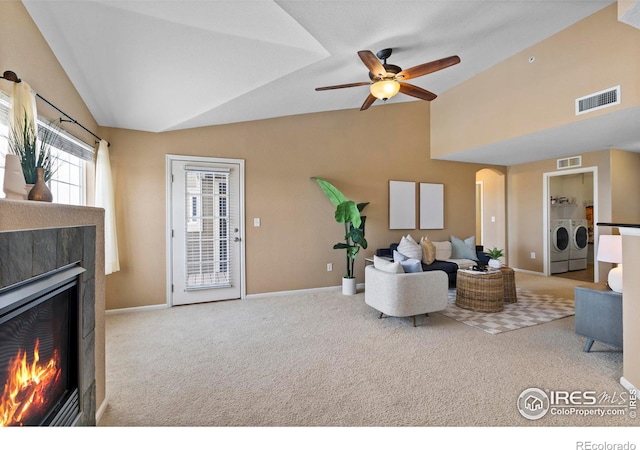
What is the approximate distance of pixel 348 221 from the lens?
4527mm

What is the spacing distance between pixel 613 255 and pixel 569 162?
3.76 m

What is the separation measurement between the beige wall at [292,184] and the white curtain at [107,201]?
1.05ft

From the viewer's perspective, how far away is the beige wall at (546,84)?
309 centimetres

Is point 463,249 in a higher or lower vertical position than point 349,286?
higher

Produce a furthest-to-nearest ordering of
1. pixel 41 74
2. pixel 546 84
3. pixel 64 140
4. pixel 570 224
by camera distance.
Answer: pixel 570 224 → pixel 546 84 → pixel 64 140 → pixel 41 74

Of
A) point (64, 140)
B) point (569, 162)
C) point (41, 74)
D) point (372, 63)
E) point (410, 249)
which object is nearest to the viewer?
point (41, 74)

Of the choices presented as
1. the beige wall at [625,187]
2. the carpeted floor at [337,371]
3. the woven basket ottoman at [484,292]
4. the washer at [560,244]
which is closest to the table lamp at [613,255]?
the carpeted floor at [337,371]

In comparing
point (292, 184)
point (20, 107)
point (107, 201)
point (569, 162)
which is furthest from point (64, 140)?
point (569, 162)

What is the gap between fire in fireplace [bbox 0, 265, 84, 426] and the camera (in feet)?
3.44

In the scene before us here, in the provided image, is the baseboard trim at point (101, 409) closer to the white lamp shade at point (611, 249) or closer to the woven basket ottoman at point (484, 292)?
the woven basket ottoman at point (484, 292)

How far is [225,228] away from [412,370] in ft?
10.0

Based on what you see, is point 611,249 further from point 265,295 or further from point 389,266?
point 265,295

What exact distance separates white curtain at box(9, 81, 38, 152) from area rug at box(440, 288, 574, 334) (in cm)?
413

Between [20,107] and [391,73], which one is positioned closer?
[20,107]
